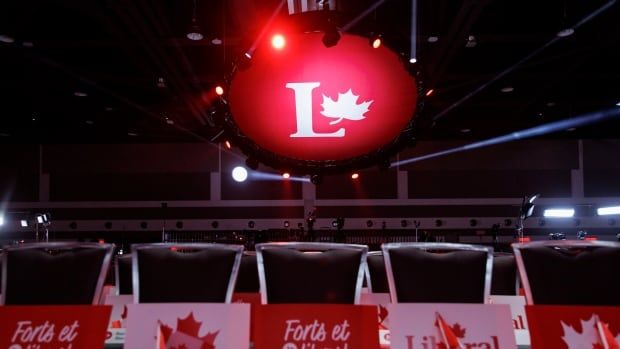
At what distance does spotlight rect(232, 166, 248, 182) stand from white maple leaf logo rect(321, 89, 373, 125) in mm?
9457

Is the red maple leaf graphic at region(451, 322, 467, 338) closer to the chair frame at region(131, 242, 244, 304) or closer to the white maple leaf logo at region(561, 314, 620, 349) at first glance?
the white maple leaf logo at region(561, 314, 620, 349)

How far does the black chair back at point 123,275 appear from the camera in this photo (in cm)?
247

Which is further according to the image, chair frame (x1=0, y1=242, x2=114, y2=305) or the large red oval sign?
the large red oval sign

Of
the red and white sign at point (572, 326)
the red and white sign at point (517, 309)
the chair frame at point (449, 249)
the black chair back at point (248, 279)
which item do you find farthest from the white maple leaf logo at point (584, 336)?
the black chair back at point (248, 279)

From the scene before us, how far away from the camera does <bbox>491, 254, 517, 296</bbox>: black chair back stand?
241 cm

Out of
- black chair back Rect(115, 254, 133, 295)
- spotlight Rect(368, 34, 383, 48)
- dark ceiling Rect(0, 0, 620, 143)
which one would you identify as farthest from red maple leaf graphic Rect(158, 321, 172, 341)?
spotlight Rect(368, 34, 383, 48)

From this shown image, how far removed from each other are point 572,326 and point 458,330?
0.41m

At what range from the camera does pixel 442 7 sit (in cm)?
511

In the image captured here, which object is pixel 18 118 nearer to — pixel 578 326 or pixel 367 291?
pixel 367 291

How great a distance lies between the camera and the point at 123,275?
2.49 metres

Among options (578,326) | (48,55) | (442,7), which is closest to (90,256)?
(578,326)

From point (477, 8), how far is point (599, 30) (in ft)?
6.91

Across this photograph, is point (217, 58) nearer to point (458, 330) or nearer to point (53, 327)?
point (53, 327)

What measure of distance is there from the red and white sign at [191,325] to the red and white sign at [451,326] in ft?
1.88
